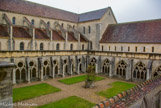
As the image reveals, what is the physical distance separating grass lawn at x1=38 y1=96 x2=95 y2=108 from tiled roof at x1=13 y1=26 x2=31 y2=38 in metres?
15.9

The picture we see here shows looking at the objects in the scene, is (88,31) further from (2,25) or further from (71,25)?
(2,25)

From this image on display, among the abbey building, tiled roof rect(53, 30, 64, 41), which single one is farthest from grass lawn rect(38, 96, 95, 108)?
tiled roof rect(53, 30, 64, 41)

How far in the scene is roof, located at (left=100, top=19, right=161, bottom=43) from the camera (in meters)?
23.1

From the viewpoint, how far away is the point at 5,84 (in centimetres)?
479

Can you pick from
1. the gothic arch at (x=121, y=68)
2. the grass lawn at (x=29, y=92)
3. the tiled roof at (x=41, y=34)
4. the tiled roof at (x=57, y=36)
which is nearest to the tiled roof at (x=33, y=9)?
the tiled roof at (x=41, y=34)

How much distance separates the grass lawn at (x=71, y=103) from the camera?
10867 mm

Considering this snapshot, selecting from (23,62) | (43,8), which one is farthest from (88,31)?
(23,62)

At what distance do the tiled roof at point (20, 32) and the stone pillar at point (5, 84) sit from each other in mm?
19695

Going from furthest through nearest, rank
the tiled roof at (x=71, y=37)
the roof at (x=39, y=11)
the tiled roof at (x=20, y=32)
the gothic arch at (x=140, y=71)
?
the tiled roof at (x=71, y=37), the roof at (x=39, y=11), the tiled roof at (x=20, y=32), the gothic arch at (x=140, y=71)

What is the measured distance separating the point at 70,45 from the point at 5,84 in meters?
25.2

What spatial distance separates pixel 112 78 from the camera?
21422mm

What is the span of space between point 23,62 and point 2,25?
416 inches

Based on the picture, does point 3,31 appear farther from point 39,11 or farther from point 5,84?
point 5,84

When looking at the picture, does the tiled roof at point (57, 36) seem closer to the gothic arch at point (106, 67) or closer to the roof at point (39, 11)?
the roof at point (39, 11)
